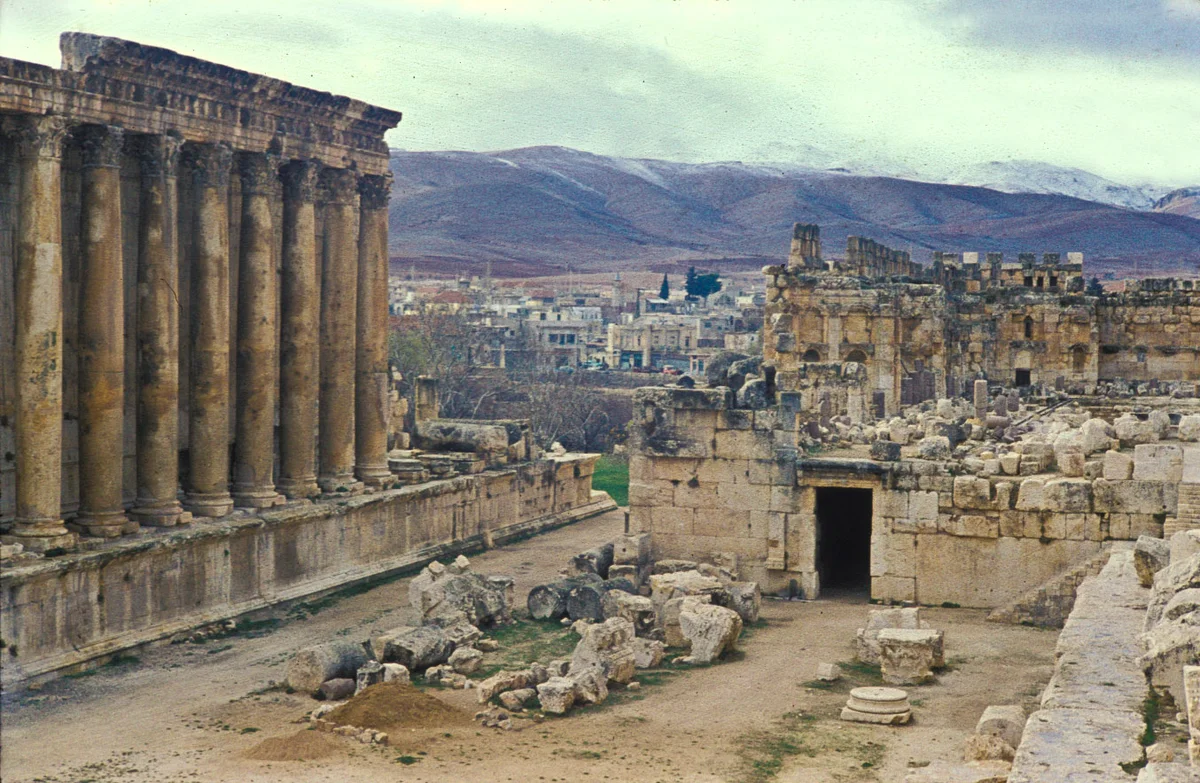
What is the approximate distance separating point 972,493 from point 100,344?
38.2 feet

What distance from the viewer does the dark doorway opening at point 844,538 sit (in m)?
24.2

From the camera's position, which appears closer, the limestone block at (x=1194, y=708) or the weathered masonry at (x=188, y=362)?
the limestone block at (x=1194, y=708)

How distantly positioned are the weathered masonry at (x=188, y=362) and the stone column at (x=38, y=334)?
0.08ft

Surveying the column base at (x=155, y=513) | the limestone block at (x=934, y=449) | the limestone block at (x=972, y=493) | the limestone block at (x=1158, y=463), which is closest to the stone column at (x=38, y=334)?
the column base at (x=155, y=513)

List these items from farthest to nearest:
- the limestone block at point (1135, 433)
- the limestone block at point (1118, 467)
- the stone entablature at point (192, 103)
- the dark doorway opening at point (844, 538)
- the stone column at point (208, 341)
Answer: the dark doorway opening at point (844, 538), the stone column at point (208, 341), the limestone block at point (1135, 433), the limestone block at point (1118, 467), the stone entablature at point (192, 103)

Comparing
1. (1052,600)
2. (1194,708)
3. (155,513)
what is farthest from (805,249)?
(1194,708)

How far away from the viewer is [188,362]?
78.1 feet

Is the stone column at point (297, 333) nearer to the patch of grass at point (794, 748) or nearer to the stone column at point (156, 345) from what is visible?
the stone column at point (156, 345)

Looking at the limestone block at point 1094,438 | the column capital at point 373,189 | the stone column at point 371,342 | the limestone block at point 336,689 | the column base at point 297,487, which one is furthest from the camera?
the column capital at point 373,189

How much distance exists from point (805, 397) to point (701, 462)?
28.5 ft

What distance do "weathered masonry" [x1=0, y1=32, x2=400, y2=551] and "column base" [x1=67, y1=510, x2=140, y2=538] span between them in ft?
0.09

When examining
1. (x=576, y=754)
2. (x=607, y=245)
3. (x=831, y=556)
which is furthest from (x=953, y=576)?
(x=607, y=245)

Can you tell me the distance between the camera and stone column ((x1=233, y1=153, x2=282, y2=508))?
977 inches

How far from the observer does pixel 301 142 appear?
2612cm
